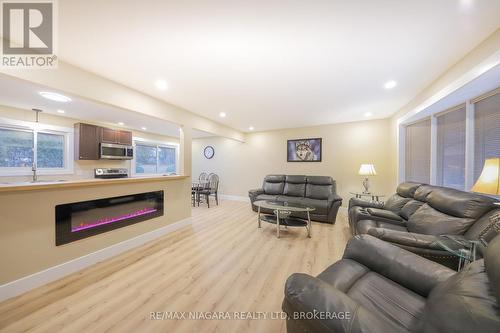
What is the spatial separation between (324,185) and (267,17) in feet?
13.1

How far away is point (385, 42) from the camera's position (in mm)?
1740

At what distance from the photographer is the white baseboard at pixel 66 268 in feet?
5.61

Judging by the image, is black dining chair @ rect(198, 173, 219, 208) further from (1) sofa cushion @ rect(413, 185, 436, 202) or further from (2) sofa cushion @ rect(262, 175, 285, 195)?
(1) sofa cushion @ rect(413, 185, 436, 202)

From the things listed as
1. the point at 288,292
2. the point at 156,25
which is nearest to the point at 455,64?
the point at 288,292

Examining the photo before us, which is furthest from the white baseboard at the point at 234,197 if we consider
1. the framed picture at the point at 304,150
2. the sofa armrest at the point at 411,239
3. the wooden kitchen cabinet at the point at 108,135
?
the sofa armrest at the point at 411,239

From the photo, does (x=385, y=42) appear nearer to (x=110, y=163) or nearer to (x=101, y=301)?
(x=101, y=301)

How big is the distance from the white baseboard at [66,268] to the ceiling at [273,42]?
7.50 ft

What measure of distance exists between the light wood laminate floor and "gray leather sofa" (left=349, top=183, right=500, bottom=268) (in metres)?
0.80

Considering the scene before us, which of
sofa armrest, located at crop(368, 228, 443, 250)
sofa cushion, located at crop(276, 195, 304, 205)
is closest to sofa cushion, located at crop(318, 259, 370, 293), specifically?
sofa armrest, located at crop(368, 228, 443, 250)

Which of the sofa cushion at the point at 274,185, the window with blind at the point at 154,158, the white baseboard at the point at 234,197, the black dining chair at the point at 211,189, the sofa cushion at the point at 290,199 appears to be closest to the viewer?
the sofa cushion at the point at 290,199

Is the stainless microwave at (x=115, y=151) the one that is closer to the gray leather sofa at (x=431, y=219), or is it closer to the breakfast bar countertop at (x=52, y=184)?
the breakfast bar countertop at (x=52, y=184)

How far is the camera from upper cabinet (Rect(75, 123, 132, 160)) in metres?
4.08

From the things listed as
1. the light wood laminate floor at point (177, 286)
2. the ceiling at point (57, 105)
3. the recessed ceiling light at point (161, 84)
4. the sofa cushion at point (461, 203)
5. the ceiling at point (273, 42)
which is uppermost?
the ceiling at point (273, 42)

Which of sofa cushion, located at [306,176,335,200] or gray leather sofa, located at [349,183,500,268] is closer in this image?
gray leather sofa, located at [349,183,500,268]
